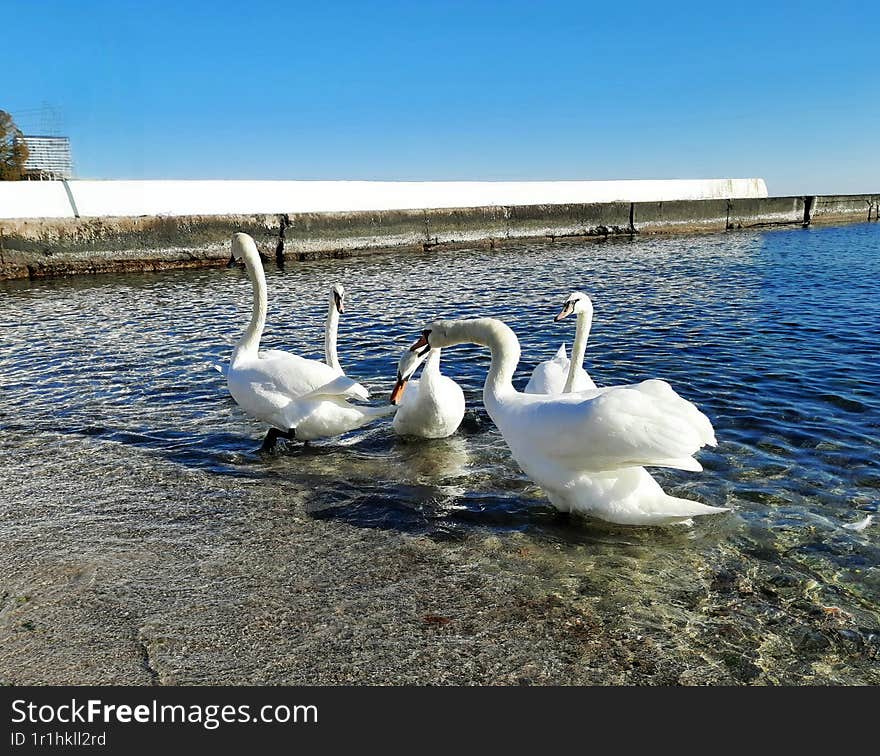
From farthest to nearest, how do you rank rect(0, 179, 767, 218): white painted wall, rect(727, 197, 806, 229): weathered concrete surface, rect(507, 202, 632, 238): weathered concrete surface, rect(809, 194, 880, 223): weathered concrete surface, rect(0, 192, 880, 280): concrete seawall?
1. rect(809, 194, 880, 223): weathered concrete surface
2. rect(727, 197, 806, 229): weathered concrete surface
3. rect(507, 202, 632, 238): weathered concrete surface
4. rect(0, 179, 767, 218): white painted wall
5. rect(0, 192, 880, 280): concrete seawall

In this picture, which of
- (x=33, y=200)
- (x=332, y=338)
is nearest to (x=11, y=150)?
(x=33, y=200)

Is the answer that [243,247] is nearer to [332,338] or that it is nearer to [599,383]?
[332,338]

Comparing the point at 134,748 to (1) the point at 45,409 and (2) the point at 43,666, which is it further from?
(1) the point at 45,409

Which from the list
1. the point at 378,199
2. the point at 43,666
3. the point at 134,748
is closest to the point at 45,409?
the point at 43,666

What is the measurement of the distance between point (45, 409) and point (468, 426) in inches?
163

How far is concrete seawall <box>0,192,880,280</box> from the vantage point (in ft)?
66.3

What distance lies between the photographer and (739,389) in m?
7.39

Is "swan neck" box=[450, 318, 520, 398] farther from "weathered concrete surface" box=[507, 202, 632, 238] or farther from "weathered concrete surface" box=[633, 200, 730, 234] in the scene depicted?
"weathered concrete surface" box=[633, 200, 730, 234]

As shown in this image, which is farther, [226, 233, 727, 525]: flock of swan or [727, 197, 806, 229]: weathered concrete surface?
[727, 197, 806, 229]: weathered concrete surface

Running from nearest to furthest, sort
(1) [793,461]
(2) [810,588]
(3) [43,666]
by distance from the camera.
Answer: (3) [43,666] < (2) [810,588] < (1) [793,461]

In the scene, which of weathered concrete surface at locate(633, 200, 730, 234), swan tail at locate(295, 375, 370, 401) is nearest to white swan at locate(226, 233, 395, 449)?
swan tail at locate(295, 375, 370, 401)

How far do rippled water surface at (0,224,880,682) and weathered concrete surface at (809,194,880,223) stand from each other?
81.7 ft

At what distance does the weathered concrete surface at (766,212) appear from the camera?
1362 inches

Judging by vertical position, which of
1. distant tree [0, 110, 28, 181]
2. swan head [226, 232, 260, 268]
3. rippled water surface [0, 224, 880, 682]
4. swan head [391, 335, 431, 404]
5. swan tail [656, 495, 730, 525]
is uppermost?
distant tree [0, 110, 28, 181]
